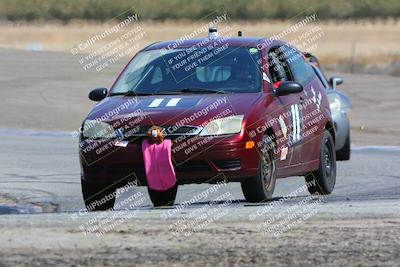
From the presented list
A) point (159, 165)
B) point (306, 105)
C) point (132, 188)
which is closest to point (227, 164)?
point (159, 165)

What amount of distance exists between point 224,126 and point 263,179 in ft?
2.32

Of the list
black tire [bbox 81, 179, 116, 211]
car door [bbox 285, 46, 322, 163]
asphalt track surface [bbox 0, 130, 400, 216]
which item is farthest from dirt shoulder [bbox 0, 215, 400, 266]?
car door [bbox 285, 46, 322, 163]

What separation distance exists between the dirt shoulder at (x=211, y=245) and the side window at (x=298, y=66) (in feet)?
14.0

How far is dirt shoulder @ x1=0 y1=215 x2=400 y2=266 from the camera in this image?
280 inches

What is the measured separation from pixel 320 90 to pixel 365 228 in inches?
206

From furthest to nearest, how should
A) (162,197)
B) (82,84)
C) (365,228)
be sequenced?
(82,84)
(162,197)
(365,228)

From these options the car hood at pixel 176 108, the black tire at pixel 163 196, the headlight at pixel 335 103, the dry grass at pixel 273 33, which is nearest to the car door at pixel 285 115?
the car hood at pixel 176 108

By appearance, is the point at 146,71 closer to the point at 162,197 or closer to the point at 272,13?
the point at 162,197

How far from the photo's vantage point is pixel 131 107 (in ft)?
36.3

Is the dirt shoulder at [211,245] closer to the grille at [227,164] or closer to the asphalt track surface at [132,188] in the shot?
the asphalt track surface at [132,188]

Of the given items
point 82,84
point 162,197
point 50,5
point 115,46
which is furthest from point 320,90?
point 50,5

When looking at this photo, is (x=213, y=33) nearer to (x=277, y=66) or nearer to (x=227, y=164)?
(x=277, y=66)

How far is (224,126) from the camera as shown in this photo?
35.4 feet

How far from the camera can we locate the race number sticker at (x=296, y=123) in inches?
471
